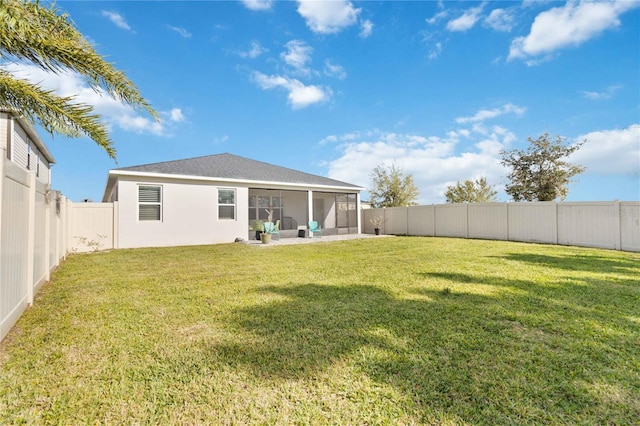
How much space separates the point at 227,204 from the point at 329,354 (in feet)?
40.6

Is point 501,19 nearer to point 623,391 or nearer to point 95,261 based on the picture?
point 623,391

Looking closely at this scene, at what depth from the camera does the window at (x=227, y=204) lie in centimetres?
1380

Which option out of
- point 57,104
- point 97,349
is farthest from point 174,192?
point 97,349

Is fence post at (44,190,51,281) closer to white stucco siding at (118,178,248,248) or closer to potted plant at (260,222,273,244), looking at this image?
white stucco siding at (118,178,248,248)

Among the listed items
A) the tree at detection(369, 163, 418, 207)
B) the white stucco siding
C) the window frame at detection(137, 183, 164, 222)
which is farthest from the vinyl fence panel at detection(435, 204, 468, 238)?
the window frame at detection(137, 183, 164, 222)

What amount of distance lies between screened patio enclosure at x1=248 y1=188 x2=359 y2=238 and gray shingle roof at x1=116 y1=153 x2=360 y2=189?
1295 mm

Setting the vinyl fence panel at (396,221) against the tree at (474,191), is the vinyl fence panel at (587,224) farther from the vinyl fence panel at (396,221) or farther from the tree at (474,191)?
the tree at (474,191)

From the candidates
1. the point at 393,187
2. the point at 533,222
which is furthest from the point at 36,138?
the point at 393,187

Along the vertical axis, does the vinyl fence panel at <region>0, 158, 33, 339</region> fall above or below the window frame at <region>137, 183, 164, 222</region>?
below

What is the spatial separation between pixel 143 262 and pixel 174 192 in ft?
17.5

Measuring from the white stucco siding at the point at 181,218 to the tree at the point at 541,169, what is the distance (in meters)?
19.7

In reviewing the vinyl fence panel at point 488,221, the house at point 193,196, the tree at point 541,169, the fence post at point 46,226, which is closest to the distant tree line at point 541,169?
the tree at point 541,169

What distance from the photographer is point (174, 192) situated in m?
12.5

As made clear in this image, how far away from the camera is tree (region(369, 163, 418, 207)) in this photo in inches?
1073
